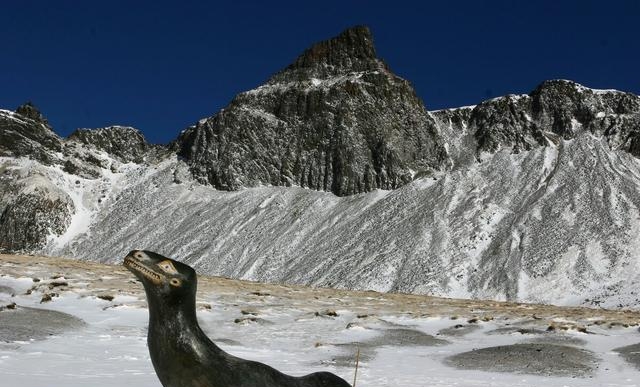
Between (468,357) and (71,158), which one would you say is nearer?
(468,357)

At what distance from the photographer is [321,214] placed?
4023 inches

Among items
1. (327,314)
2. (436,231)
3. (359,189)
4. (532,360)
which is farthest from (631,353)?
(359,189)

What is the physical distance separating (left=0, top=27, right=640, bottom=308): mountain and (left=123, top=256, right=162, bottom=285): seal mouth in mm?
67605

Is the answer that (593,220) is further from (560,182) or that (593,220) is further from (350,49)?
(350,49)

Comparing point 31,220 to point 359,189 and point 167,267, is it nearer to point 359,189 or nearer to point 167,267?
point 359,189

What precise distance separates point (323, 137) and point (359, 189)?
52.1ft

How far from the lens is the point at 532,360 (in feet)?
52.7

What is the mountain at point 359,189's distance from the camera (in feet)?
259


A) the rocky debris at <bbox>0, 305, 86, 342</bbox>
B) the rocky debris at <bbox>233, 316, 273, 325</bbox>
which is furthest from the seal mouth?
the rocky debris at <bbox>233, 316, 273, 325</bbox>

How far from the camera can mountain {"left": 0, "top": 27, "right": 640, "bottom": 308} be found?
7900 cm

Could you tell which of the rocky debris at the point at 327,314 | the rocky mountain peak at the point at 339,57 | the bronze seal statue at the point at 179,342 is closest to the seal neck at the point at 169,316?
the bronze seal statue at the point at 179,342

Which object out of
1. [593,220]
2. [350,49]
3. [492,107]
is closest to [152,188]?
[350,49]

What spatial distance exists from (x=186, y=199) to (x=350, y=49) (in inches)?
2013

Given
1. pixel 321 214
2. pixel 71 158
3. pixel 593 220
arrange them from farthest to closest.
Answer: pixel 71 158 → pixel 321 214 → pixel 593 220
